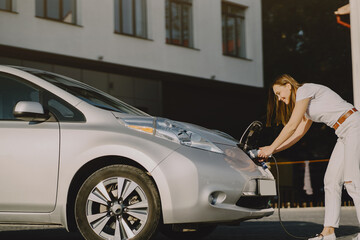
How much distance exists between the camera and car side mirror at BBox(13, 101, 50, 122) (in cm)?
528

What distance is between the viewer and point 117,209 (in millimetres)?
5211

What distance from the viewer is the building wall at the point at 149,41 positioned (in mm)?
16516

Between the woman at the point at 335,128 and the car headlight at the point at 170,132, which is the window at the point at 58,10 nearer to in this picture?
the woman at the point at 335,128

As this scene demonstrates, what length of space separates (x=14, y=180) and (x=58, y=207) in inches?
17.6

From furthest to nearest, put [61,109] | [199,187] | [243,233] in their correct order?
1. [243,233]
2. [61,109]
3. [199,187]

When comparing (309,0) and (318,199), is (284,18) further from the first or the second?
(318,199)

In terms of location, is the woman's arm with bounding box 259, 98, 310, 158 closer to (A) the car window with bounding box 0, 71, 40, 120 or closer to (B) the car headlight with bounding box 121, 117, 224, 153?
(B) the car headlight with bounding box 121, 117, 224, 153

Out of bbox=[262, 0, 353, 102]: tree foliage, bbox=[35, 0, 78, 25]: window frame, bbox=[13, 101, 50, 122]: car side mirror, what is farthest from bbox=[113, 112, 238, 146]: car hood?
bbox=[262, 0, 353, 102]: tree foliage

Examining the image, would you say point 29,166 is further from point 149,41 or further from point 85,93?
point 149,41

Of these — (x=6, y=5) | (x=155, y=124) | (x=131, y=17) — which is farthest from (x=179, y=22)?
(x=155, y=124)

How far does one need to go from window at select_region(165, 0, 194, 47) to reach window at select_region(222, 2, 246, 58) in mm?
1819

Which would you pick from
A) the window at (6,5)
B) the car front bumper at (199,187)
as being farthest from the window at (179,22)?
the car front bumper at (199,187)

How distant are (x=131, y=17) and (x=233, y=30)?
5.05 m

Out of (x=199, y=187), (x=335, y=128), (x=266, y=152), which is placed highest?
(x=335, y=128)
